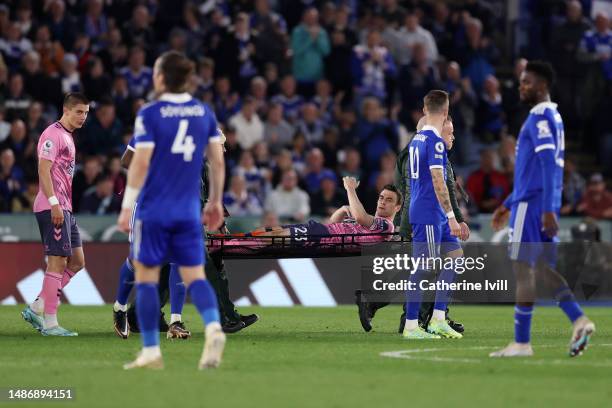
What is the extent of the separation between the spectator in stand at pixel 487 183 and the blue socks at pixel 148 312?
13.5 meters

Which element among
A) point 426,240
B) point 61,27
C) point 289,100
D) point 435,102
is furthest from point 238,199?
point 435,102

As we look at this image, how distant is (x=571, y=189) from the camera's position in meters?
22.7

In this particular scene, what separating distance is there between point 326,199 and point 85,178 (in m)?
3.78

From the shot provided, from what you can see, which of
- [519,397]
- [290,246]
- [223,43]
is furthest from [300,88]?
[519,397]

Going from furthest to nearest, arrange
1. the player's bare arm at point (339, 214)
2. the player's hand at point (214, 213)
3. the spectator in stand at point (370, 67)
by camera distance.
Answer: the spectator in stand at point (370, 67) < the player's bare arm at point (339, 214) < the player's hand at point (214, 213)

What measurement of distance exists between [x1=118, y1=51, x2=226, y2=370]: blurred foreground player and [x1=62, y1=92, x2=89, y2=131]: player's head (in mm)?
3873

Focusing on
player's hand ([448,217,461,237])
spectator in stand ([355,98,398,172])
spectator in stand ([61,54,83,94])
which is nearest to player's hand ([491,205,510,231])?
player's hand ([448,217,461,237])

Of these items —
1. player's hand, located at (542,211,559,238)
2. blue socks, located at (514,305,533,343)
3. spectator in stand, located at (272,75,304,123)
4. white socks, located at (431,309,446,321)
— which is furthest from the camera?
spectator in stand, located at (272,75,304,123)

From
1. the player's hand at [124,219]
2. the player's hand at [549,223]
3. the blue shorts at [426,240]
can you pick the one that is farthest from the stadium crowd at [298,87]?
the player's hand at [124,219]

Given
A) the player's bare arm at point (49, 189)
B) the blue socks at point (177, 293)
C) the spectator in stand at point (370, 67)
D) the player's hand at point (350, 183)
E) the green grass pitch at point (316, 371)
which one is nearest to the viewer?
the green grass pitch at point (316, 371)

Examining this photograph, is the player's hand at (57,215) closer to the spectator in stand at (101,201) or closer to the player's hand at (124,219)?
the player's hand at (124,219)

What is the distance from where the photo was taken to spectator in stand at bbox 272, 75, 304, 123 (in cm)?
2262

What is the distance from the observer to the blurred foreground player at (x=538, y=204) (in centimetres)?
975

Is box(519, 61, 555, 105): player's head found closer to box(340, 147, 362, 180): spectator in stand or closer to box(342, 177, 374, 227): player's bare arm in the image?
box(342, 177, 374, 227): player's bare arm
